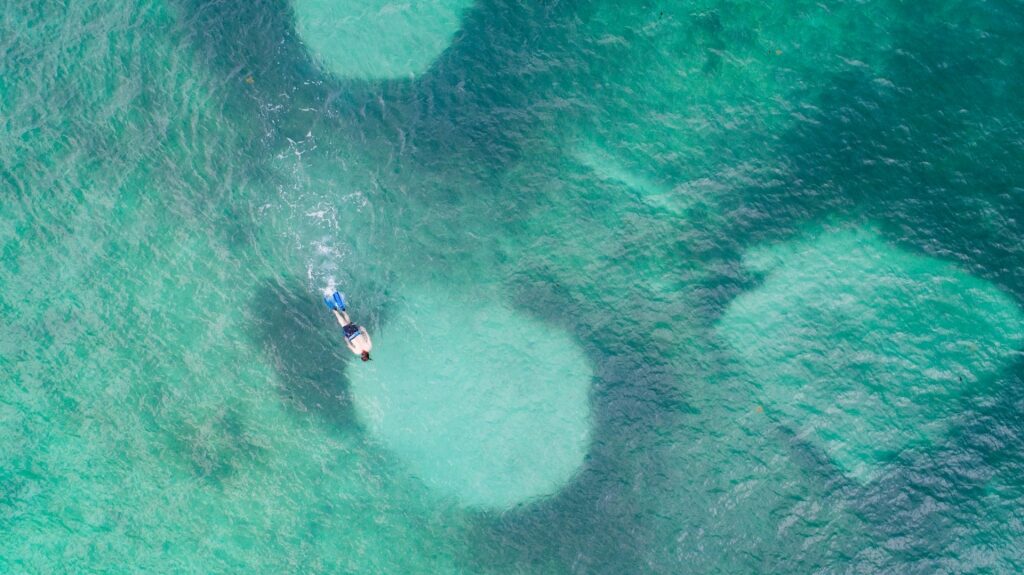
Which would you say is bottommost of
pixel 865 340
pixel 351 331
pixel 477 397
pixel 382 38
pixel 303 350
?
pixel 865 340

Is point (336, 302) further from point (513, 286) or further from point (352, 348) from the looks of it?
point (513, 286)

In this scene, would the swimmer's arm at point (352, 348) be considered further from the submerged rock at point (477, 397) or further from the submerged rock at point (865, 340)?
the submerged rock at point (865, 340)

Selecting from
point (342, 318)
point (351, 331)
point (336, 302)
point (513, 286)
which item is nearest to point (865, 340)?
point (513, 286)

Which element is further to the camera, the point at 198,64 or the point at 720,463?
the point at 198,64

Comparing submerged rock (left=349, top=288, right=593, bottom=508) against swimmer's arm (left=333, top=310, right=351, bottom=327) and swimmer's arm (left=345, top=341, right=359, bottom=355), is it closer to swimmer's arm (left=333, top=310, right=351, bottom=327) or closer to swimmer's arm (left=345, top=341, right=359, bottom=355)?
swimmer's arm (left=345, top=341, right=359, bottom=355)

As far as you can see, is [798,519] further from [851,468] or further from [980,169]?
[980,169]

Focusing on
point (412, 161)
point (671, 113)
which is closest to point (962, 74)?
point (671, 113)
